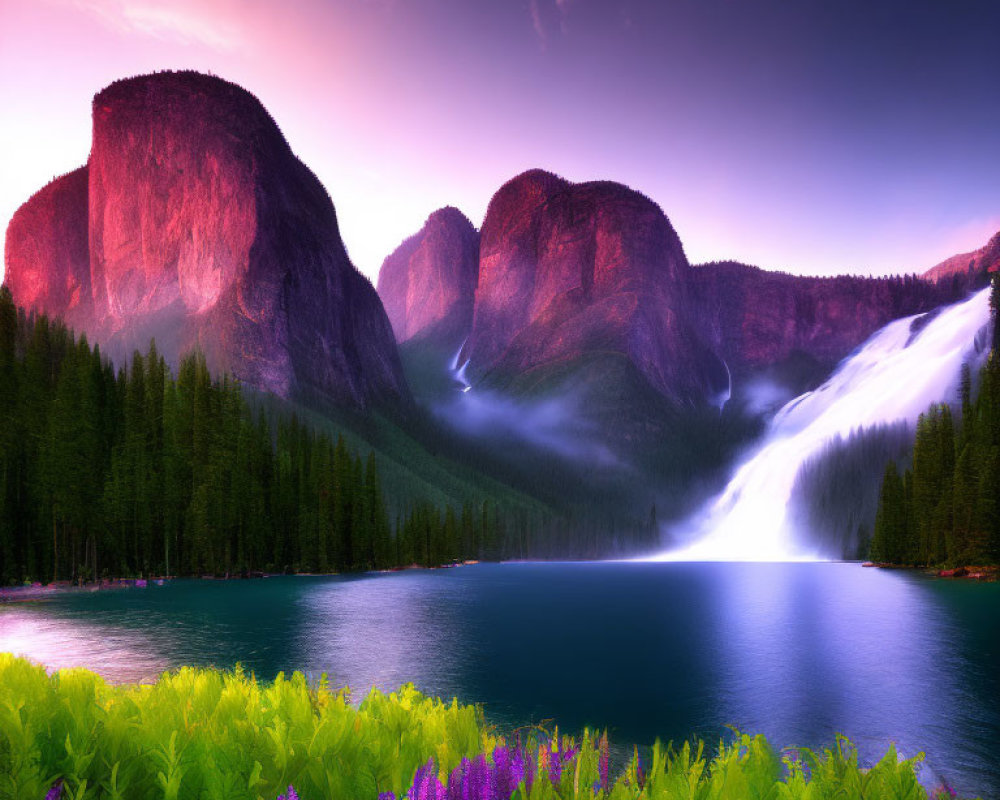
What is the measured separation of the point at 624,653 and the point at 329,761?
4580 cm

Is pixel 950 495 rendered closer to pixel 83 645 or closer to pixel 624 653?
pixel 624 653

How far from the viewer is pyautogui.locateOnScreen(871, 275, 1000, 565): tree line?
101 meters

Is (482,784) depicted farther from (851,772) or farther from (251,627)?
(251,627)

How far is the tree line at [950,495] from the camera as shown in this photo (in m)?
101

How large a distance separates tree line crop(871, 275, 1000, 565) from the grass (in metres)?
116

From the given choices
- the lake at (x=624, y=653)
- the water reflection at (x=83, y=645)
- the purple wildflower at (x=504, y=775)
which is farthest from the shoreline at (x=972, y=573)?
the purple wildflower at (x=504, y=775)

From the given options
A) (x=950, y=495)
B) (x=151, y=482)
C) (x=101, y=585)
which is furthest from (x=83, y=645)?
Result: (x=950, y=495)

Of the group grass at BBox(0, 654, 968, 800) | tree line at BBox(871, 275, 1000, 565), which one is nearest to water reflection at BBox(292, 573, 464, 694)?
grass at BBox(0, 654, 968, 800)

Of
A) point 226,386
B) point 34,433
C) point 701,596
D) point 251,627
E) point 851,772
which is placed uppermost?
point 226,386

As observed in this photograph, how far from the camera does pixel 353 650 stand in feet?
147

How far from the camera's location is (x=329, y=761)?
16.8 ft

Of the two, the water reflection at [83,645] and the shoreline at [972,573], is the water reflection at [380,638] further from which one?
the shoreline at [972,573]

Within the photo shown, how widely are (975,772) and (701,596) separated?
77.8m

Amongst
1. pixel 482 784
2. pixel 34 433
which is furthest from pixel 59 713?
pixel 34 433
